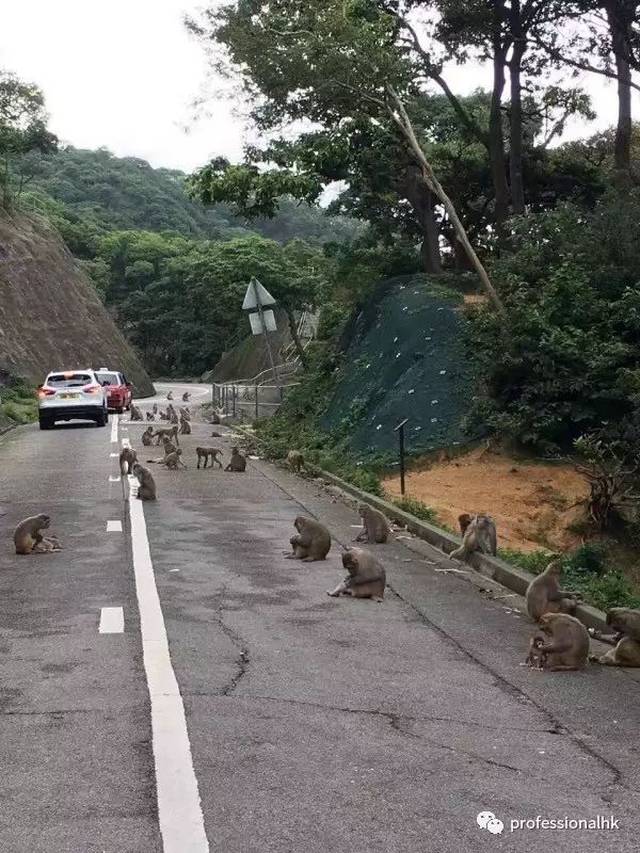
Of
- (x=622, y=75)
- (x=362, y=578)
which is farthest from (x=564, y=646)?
(x=622, y=75)

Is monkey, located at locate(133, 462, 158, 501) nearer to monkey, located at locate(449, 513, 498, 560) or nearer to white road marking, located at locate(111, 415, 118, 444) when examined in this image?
monkey, located at locate(449, 513, 498, 560)

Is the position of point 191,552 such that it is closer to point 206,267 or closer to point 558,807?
point 558,807

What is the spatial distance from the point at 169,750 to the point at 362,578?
4.18 m

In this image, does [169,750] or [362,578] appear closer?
[169,750]

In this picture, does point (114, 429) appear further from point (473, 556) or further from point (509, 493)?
point (473, 556)

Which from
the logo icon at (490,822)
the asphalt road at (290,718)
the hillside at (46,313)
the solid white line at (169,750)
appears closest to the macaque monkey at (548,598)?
the asphalt road at (290,718)

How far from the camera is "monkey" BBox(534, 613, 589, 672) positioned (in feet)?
22.7

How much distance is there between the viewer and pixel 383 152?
86.9 ft

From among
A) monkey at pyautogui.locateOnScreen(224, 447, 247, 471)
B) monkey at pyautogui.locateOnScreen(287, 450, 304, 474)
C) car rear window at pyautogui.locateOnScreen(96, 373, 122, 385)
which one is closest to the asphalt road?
monkey at pyautogui.locateOnScreen(224, 447, 247, 471)

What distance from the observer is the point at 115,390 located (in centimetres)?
Answer: 4053

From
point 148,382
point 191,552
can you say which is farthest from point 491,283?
point 148,382

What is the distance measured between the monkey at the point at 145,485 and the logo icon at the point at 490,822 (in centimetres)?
1104

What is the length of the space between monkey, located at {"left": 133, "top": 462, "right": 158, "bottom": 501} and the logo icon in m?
11.0

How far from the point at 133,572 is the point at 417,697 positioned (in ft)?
14.7
